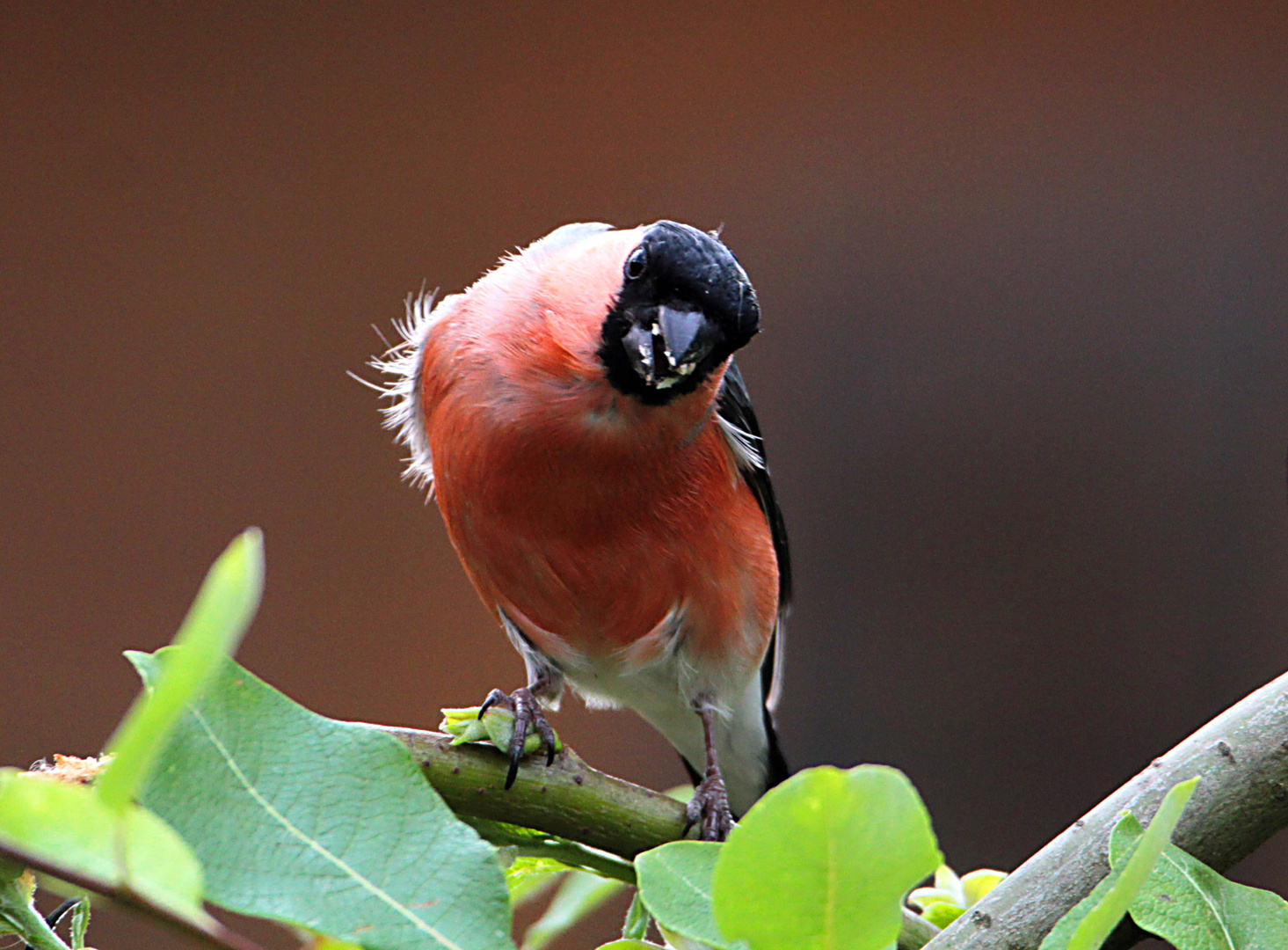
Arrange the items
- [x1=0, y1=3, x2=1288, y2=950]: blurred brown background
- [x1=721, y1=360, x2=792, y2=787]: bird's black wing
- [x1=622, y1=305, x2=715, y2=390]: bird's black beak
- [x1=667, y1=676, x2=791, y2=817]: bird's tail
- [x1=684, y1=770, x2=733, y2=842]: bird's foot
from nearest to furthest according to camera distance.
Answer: [x1=684, y1=770, x2=733, y2=842]: bird's foot < [x1=622, y1=305, x2=715, y2=390]: bird's black beak < [x1=721, y1=360, x2=792, y2=787]: bird's black wing < [x1=667, y1=676, x2=791, y2=817]: bird's tail < [x1=0, y1=3, x2=1288, y2=950]: blurred brown background

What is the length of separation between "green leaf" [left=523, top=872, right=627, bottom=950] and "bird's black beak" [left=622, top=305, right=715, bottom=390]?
67 centimetres

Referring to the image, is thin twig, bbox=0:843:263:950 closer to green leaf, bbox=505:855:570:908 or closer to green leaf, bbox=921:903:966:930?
green leaf, bbox=505:855:570:908

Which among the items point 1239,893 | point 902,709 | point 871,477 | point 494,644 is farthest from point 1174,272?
point 1239,893

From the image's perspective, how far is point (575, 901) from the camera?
28.2 inches

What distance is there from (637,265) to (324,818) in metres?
1.05

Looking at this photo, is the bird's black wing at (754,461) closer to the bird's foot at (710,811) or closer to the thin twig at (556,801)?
the bird's foot at (710,811)

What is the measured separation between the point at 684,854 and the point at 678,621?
4.20 ft

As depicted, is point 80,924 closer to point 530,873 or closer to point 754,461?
point 530,873

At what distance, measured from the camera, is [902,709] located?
13.5ft

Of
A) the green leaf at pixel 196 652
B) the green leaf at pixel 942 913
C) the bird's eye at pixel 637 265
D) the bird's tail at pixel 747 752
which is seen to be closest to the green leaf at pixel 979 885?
the green leaf at pixel 942 913

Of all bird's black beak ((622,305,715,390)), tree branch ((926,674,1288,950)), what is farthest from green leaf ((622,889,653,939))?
bird's black beak ((622,305,715,390))

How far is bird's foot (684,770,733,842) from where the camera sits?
1.17 metres

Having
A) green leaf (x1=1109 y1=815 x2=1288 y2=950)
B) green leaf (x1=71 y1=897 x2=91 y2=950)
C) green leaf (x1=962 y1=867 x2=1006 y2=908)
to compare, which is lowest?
green leaf (x1=962 y1=867 x2=1006 y2=908)

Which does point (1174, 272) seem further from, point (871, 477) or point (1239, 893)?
point (1239, 893)
